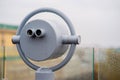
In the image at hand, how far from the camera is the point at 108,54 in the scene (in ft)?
5.88

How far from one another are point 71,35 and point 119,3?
1.89m

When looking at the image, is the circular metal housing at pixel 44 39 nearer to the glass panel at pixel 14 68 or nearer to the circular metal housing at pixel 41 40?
the circular metal housing at pixel 41 40

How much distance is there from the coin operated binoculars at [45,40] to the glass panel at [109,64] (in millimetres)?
1217

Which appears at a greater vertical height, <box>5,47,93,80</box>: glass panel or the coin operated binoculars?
the coin operated binoculars

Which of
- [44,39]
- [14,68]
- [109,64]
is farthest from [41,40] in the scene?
[14,68]

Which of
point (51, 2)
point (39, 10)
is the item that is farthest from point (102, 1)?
point (39, 10)

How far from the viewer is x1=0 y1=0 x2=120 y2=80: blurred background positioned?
1830mm

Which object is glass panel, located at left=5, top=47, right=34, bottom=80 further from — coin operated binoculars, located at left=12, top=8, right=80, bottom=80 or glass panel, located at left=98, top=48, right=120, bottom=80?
coin operated binoculars, located at left=12, top=8, right=80, bottom=80

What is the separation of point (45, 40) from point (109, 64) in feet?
4.29

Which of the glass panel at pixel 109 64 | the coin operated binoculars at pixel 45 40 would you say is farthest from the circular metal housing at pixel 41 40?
the glass panel at pixel 109 64

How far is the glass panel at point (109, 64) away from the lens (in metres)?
1.77

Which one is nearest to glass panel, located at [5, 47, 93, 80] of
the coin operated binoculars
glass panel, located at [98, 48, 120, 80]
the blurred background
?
the blurred background

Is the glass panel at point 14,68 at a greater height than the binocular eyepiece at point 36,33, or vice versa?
the binocular eyepiece at point 36,33

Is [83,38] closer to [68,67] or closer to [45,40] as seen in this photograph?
[68,67]
